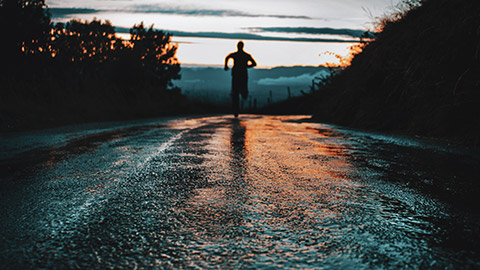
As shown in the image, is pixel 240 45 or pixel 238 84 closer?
pixel 240 45

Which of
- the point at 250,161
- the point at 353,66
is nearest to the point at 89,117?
the point at 353,66

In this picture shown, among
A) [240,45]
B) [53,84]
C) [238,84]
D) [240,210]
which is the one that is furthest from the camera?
[53,84]

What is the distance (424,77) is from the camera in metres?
9.41

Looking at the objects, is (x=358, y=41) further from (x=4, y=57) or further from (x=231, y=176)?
(x=4, y=57)

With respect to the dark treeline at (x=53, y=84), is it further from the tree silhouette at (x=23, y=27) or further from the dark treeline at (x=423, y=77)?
the dark treeline at (x=423, y=77)

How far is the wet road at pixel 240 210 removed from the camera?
2312 mm

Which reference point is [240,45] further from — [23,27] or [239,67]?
[23,27]

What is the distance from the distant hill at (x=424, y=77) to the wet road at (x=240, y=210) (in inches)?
90.2

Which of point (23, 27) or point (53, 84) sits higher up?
point (23, 27)

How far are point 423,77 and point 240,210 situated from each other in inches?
295

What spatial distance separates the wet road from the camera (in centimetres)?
231

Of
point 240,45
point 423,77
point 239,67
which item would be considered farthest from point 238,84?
point 423,77

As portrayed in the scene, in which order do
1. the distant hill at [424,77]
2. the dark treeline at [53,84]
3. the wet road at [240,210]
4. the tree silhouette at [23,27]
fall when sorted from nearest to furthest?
1. the wet road at [240,210]
2. the distant hill at [424,77]
3. the dark treeline at [53,84]
4. the tree silhouette at [23,27]

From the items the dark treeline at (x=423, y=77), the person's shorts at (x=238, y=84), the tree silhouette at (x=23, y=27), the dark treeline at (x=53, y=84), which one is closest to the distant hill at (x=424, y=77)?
the dark treeline at (x=423, y=77)
